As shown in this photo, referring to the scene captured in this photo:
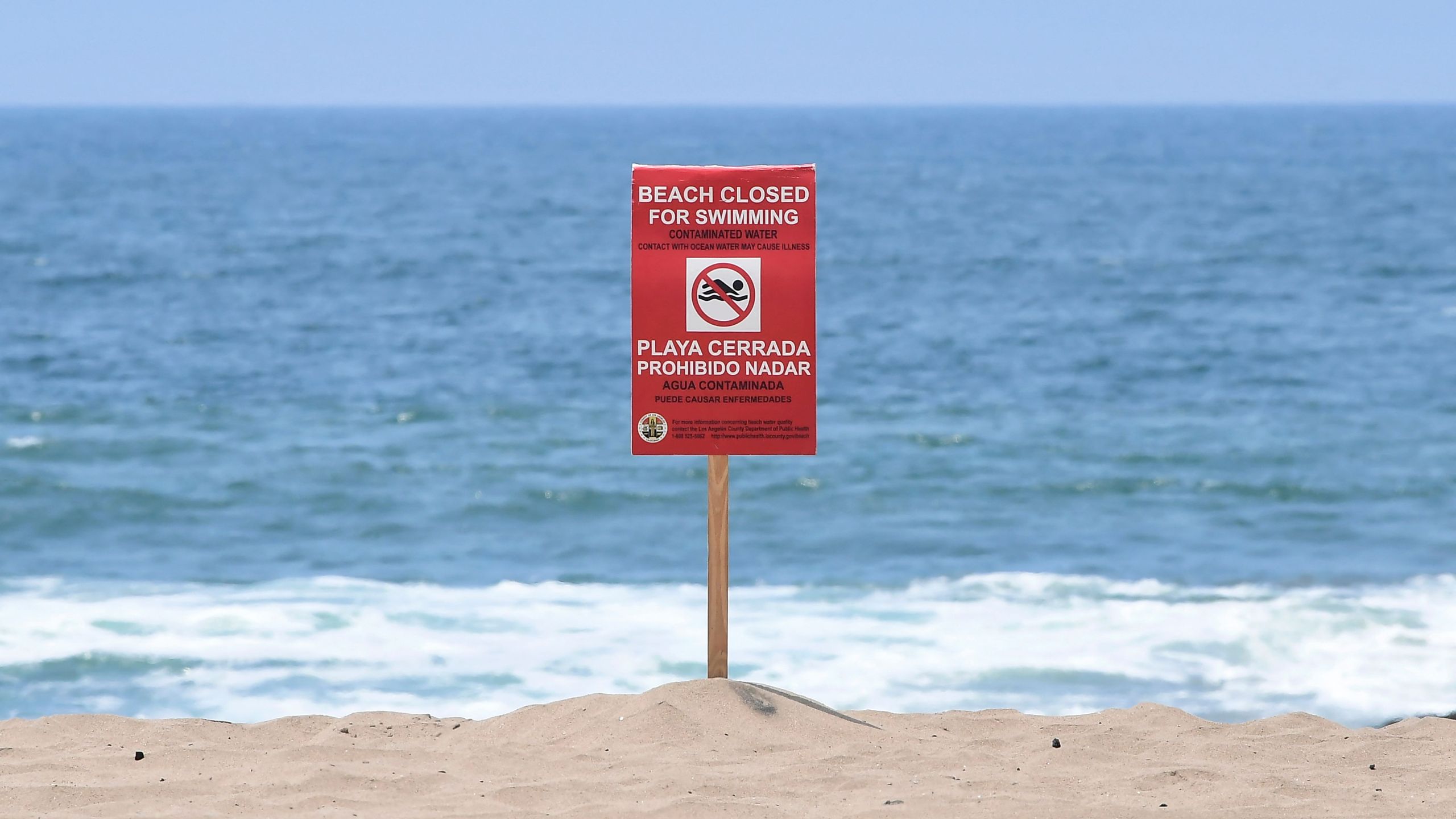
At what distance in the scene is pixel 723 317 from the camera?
6.30m

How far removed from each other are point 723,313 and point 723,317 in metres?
0.01

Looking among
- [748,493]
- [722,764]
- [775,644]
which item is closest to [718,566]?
[722,764]

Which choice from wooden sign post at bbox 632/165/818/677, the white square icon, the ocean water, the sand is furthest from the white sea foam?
the white square icon

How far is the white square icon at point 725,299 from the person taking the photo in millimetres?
6277

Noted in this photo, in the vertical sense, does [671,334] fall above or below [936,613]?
above

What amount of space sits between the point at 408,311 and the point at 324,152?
9234cm

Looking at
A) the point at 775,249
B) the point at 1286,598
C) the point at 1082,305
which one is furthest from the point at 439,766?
the point at 1082,305

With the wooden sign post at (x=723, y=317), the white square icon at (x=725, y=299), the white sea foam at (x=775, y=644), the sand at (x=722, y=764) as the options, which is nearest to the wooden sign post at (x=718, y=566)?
the wooden sign post at (x=723, y=317)

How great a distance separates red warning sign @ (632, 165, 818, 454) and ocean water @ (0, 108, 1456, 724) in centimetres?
337

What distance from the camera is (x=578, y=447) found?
18.1 metres

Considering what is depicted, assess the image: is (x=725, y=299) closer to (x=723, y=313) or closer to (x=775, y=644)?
(x=723, y=313)

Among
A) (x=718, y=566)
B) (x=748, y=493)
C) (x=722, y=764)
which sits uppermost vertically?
(x=718, y=566)

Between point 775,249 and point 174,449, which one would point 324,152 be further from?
point 775,249

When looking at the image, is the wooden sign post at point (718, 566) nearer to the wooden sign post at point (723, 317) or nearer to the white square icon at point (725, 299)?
the wooden sign post at point (723, 317)
